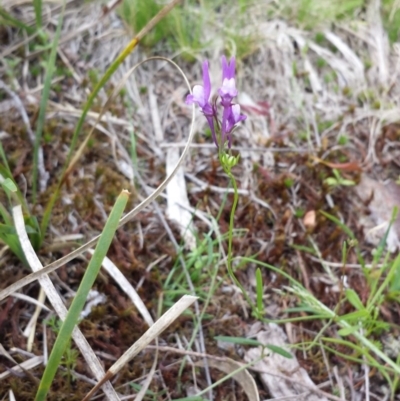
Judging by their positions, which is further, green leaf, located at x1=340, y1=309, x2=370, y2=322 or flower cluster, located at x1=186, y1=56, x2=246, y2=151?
green leaf, located at x1=340, y1=309, x2=370, y2=322

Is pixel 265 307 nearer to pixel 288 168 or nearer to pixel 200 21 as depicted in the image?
pixel 288 168

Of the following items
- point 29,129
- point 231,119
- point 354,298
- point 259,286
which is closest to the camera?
point 231,119

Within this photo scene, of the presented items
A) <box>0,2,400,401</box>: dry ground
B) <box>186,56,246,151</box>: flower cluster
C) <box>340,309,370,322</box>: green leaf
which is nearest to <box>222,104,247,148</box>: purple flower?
<box>186,56,246,151</box>: flower cluster

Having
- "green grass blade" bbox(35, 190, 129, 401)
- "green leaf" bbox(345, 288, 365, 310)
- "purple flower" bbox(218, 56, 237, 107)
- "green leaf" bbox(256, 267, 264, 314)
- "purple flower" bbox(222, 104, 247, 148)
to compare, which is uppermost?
"purple flower" bbox(218, 56, 237, 107)

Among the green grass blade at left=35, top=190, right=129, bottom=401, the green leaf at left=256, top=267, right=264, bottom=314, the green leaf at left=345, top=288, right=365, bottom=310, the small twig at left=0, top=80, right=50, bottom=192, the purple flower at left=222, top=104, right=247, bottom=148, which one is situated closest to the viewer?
the green grass blade at left=35, top=190, right=129, bottom=401

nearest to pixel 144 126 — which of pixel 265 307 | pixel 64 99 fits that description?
pixel 64 99

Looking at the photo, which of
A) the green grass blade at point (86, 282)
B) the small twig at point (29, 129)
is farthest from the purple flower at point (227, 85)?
the small twig at point (29, 129)

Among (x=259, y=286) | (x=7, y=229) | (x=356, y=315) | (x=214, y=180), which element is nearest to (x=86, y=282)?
(x=7, y=229)

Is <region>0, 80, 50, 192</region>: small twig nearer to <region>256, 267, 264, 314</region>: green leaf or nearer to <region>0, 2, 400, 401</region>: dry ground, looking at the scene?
<region>0, 2, 400, 401</region>: dry ground

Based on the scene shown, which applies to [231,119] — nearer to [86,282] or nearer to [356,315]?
[86,282]
